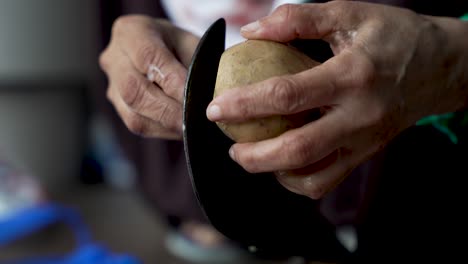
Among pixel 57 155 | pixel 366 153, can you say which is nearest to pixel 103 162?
pixel 57 155

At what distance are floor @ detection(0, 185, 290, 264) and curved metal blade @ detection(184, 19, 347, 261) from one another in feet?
2.37

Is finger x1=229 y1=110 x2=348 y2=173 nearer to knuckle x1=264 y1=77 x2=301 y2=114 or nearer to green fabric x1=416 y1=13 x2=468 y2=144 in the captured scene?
knuckle x1=264 y1=77 x2=301 y2=114

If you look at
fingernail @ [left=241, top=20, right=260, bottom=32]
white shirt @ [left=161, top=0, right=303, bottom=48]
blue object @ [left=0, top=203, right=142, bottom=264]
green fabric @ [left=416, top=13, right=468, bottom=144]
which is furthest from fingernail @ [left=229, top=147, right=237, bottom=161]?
blue object @ [left=0, top=203, right=142, bottom=264]

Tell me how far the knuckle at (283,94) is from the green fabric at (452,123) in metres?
0.30

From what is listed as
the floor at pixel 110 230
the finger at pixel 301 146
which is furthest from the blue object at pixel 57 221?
the finger at pixel 301 146

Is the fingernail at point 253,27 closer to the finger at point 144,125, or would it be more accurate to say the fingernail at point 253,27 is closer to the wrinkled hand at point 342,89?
the wrinkled hand at point 342,89

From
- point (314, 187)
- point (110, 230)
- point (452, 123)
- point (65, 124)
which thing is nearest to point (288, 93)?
point (314, 187)

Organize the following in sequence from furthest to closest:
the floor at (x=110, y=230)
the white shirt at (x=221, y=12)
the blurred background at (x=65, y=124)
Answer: the blurred background at (x=65, y=124)
the floor at (x=110, y=230)
the white shirt at (x=221, y=12)

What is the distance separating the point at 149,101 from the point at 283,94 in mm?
170

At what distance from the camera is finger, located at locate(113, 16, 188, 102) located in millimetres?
528

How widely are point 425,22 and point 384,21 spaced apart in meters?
0.05

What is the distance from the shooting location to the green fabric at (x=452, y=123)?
664mm

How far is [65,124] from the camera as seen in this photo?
1528 mm

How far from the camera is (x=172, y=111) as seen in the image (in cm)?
53
